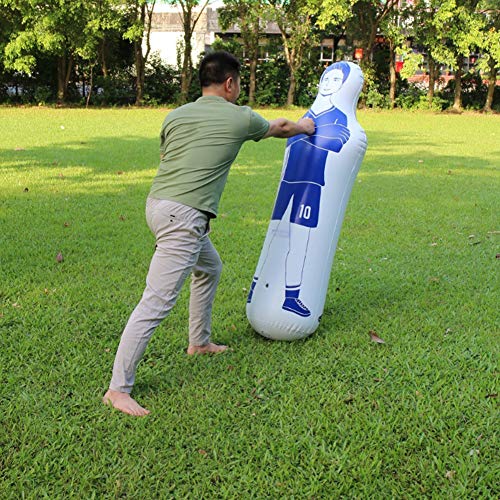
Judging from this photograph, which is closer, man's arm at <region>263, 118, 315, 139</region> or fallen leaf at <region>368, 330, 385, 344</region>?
man's arm at <region>263, 118, 315, 139</region>

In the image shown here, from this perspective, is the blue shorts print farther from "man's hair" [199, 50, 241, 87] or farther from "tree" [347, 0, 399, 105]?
"tree" [347, 0, 399, 105]

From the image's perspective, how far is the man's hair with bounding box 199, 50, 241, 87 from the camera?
3133mm

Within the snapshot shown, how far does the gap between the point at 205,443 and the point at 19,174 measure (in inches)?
288

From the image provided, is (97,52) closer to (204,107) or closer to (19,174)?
(19,174)

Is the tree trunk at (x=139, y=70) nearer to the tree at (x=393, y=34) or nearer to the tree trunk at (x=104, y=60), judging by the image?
the tree trunk at (x=104, y=60)

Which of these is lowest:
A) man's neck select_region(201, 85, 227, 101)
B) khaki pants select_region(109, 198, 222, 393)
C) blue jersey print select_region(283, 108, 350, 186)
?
khaki pants select_region(109, 198, 222, 393)

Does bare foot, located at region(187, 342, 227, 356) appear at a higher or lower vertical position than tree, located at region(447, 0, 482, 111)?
lower

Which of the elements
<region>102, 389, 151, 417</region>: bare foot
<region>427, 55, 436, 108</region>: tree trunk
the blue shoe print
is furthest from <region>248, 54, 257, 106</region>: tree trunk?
<region>102, 389, 151, 417</region>: bare foot

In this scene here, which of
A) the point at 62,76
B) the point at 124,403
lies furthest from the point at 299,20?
the point at 124,403

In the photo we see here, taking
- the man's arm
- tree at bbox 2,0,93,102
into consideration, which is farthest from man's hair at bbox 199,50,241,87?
tree at bbox 2,0,93,102

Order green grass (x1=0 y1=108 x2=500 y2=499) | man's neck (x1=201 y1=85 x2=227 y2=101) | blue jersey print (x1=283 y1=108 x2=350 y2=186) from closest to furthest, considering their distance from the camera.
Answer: green grass (x1=0 y1=108 x2=500 y2=499) < man's neck (x1=201 y1=85 x2=227 y2=101) < blue jersey print (x1=283 y1=108 x2=350 y2=186)

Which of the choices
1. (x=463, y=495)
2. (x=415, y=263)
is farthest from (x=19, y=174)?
(x=463, y=495)

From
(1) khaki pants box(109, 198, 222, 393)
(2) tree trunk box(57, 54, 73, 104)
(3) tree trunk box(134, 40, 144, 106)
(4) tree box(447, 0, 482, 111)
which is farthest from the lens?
(3) tree trunk box(134, 40, 144, 106)

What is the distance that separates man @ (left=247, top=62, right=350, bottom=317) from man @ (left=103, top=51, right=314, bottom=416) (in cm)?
68
